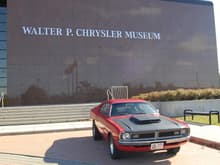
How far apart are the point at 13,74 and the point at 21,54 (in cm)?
173

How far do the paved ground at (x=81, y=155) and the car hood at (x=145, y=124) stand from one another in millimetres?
827

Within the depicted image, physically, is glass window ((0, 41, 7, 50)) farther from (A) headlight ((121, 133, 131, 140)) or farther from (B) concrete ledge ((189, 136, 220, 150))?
(A) headlight ((121, 133, 131, 140))

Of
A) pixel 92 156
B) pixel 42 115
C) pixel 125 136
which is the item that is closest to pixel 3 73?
pixel 42 115

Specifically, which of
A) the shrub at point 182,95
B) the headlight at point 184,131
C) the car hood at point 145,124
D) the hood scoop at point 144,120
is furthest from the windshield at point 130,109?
the shrub at point 182,95

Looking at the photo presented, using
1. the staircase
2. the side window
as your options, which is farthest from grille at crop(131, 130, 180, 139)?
the staircase

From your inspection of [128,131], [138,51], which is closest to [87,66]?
[138,51]

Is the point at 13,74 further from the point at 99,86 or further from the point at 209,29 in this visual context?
the point at 209,29

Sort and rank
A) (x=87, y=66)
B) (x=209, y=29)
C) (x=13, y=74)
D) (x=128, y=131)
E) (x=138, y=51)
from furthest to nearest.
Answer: (x=209, y=29)
(x=138, y=51)
(x=87, y=66)
(x=13, y=74)
(x=128, y=131)

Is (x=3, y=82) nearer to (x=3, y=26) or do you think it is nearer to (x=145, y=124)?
(x=3, y=26)

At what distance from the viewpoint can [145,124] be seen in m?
6.73

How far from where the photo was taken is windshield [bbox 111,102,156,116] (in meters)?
7.88

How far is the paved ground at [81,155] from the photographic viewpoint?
670 cm

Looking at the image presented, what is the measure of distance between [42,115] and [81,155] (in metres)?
9.45

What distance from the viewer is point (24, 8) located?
23.0 meters
